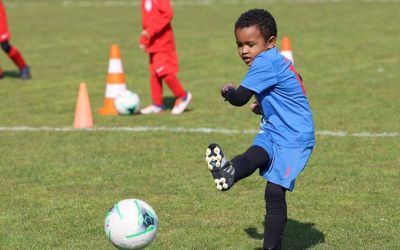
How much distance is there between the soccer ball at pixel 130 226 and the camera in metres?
5.50

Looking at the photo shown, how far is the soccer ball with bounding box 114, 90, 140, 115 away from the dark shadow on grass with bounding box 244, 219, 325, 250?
17.6 feet

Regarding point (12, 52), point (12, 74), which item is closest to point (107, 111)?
point (12, 52)

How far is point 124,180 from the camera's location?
8258 millimetres

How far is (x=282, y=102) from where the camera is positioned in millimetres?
5656

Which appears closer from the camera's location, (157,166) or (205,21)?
(157,166)

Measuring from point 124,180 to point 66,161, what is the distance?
1.11 m

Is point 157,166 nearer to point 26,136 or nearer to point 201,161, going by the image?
point 201,161

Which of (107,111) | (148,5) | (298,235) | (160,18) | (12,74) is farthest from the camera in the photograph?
(12,74)

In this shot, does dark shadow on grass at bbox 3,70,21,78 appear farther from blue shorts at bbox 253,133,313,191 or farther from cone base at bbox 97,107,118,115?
blue shorts at bbox 253,133,313,191

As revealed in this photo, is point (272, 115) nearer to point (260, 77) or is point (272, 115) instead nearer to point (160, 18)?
point (260, 77)

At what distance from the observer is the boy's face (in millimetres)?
5590

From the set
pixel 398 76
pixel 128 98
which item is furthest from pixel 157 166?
pixel 398 76

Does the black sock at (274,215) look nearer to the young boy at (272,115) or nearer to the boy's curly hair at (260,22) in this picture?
the young boy at (272,115)

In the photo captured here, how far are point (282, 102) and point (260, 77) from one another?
10.3 inches
